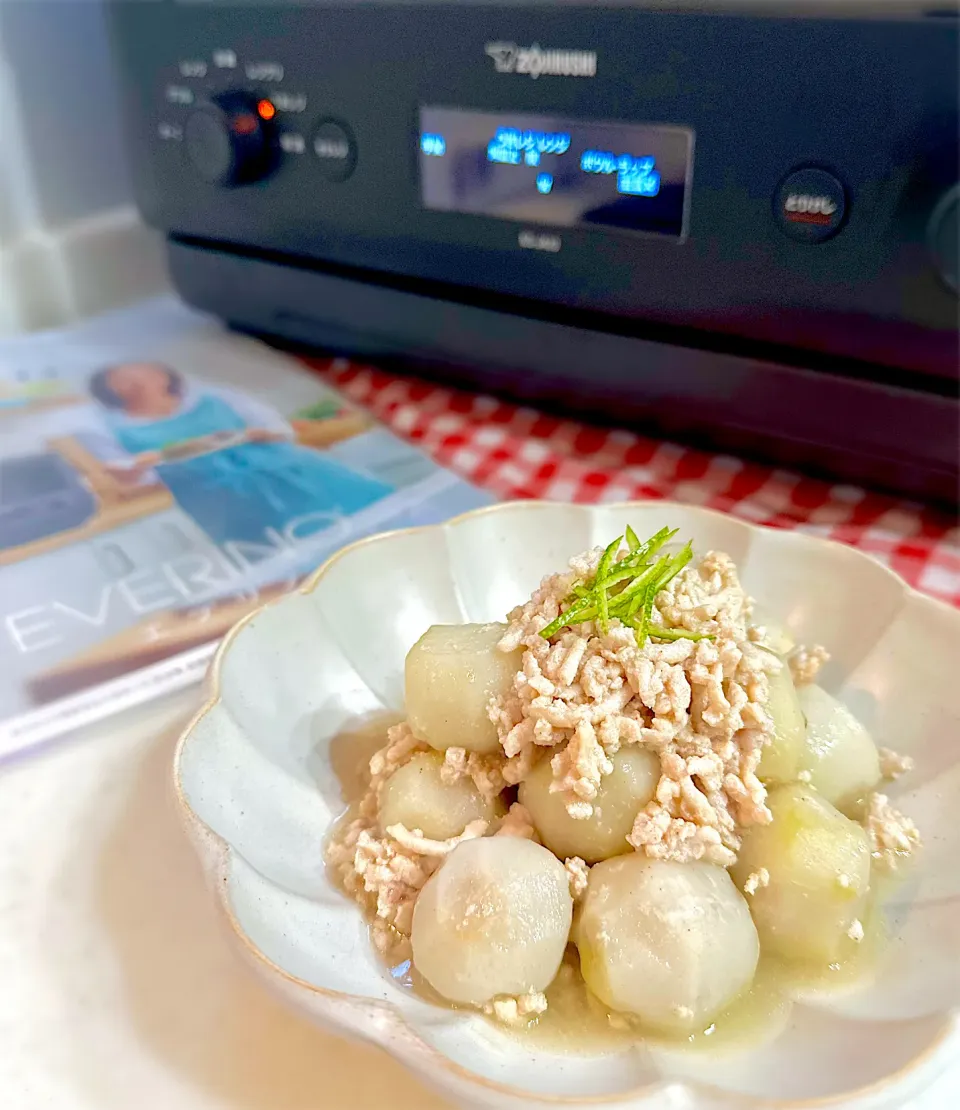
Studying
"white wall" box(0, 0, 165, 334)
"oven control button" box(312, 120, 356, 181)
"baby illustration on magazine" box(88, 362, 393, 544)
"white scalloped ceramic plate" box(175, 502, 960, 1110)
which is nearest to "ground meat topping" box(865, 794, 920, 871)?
"white scalloped ceramic plate" box(175, 502, 960, 1110)

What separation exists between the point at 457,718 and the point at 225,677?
11 cm

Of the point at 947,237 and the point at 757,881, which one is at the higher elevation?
the point at 947,237

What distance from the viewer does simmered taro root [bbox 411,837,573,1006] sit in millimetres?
336

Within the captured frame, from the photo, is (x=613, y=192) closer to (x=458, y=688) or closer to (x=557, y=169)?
(x=557, y=169)

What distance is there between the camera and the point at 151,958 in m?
0.38

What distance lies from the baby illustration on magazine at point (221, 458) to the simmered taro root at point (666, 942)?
14.4 inches

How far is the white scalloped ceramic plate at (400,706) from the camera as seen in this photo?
302mm

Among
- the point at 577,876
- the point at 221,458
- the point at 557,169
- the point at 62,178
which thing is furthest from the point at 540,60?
the point at 62,178

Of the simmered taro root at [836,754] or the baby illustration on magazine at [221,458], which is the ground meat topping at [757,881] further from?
the baby illustration on magazine at [221,458]

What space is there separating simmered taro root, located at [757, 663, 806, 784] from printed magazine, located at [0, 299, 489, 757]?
0.29 metres

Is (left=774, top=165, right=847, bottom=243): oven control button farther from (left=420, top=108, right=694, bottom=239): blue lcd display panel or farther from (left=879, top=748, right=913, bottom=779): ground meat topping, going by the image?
(left=879, top=748, right=913, bottom=779): ground meat topping

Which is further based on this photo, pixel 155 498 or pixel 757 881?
pixel 155 498

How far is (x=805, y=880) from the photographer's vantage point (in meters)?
0.36

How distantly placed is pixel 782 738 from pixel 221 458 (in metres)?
0.48
